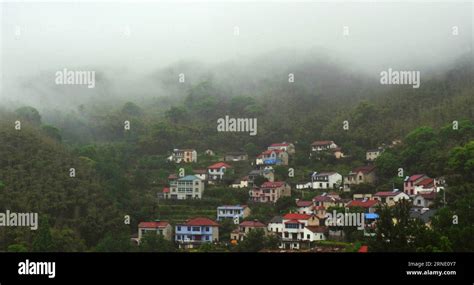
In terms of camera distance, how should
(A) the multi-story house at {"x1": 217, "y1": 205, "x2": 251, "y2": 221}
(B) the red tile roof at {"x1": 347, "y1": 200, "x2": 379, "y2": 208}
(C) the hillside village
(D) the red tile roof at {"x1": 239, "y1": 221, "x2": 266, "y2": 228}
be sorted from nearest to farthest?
(C) the hillside village < (D) the red tile roof at {"x1": 239, "y1": 221, "x2": 266, "y2": 228} < (B) the red tile roof at {"x1": 347, "y1": 200, "x2": 379, "y2": 208} < (A) the multi-story house at {"x1": 217, "y1": 205, "x2": 251, "y2": 221}

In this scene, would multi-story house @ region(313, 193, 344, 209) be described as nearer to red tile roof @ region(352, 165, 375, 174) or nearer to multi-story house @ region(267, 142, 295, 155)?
red tile roof @ region(352, 165, 375, 174)

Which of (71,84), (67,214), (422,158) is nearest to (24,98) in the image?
(71,84)

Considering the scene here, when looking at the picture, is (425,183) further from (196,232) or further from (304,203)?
(196,232)

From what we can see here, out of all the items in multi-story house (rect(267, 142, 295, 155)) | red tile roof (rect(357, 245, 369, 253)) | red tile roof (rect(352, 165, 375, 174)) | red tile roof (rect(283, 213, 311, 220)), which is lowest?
red tile roof (rect(357, 245, 369, 253))

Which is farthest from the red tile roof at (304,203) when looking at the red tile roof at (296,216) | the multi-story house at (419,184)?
the multi-story house at (419,184)

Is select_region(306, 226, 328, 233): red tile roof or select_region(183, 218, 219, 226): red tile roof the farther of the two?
select_region(183, 218, 219, 226): red tile roof

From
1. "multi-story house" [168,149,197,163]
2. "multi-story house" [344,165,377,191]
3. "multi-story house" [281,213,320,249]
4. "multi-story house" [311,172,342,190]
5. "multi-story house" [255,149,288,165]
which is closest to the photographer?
"multi-story house" [281,213,320,249]

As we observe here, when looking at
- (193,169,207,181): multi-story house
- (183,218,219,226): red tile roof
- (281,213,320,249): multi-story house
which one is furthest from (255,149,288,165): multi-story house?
(183,218,219,226): red tile roof

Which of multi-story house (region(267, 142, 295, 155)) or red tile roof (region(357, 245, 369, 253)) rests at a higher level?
multi-story house (region(267, 142, 295, 155))

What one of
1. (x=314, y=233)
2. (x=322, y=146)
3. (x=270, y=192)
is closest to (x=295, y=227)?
(x=314, y=233)
